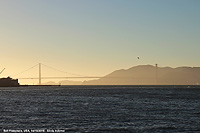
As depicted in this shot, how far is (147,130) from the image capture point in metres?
34.9

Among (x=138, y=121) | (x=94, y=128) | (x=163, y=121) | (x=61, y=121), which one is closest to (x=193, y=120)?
(x=163, y=121)

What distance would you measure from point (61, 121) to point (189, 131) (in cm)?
1624

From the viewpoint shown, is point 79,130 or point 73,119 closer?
point 79,130

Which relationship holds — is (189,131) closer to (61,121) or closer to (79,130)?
(79,130)

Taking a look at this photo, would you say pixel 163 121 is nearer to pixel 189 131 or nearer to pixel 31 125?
pixel 189 131

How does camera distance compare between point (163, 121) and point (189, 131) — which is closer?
point (189, 131)

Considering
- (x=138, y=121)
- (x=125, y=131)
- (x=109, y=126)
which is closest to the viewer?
(x=125, y=131)

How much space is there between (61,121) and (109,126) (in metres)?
7.49

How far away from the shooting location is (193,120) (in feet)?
Result: 140

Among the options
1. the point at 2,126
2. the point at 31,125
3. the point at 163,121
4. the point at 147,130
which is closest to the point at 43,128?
the point at 31,125

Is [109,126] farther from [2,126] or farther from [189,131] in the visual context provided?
[2,126]

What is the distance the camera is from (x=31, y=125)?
38.4 metres

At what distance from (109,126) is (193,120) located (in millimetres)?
12347

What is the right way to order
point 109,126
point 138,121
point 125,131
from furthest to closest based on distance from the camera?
point 138,121
point 109,126
point 125,131
